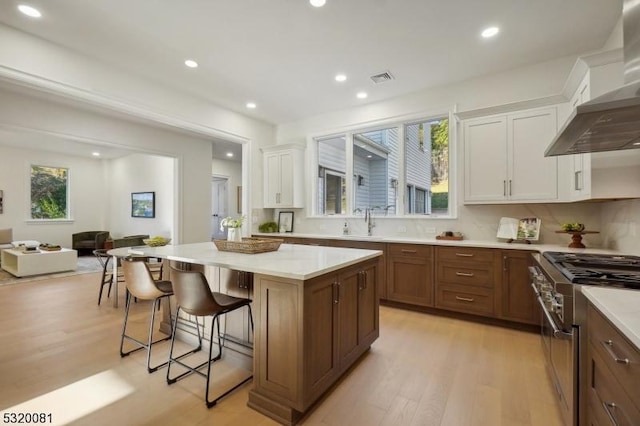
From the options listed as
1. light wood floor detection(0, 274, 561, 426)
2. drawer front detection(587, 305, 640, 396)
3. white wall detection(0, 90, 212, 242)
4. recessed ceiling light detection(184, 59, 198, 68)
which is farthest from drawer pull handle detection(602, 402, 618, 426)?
white wall detection(0, 90, 212, 242)

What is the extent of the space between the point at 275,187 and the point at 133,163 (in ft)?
17.4

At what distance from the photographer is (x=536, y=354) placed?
2586 millimetres

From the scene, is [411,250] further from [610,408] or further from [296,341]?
[610,408]

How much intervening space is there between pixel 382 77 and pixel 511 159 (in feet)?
5.92

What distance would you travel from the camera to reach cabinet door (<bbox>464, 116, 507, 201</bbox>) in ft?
10.9

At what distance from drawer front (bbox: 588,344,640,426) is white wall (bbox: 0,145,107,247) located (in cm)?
1076

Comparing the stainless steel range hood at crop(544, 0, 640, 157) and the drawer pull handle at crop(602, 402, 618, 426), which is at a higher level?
the stainless steel range hood at crop(544, 0, 640, 157)

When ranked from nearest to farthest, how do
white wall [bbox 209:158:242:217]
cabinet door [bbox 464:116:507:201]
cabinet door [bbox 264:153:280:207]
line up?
1. cabinet door [bbox 464:116:507:201]
2. cabinet door [bbox 264:153:280:207]
3. white wall [bbox 209:158:242:217]

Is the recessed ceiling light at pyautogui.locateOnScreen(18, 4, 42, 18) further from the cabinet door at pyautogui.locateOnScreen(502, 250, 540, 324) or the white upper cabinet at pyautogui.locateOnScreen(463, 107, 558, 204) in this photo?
the cabinet door at pyautogui.locateOnScreen(502, 250, 540, 324)

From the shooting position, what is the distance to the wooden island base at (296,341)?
1715mm

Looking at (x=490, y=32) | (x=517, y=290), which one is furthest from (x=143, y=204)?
(x=517, y=290)

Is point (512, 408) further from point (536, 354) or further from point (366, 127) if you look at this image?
point (366, 127)

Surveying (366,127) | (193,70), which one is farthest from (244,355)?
(366,127)

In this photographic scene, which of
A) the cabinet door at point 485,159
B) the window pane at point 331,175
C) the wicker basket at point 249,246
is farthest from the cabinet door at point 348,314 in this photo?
the window pane at point 331,175
